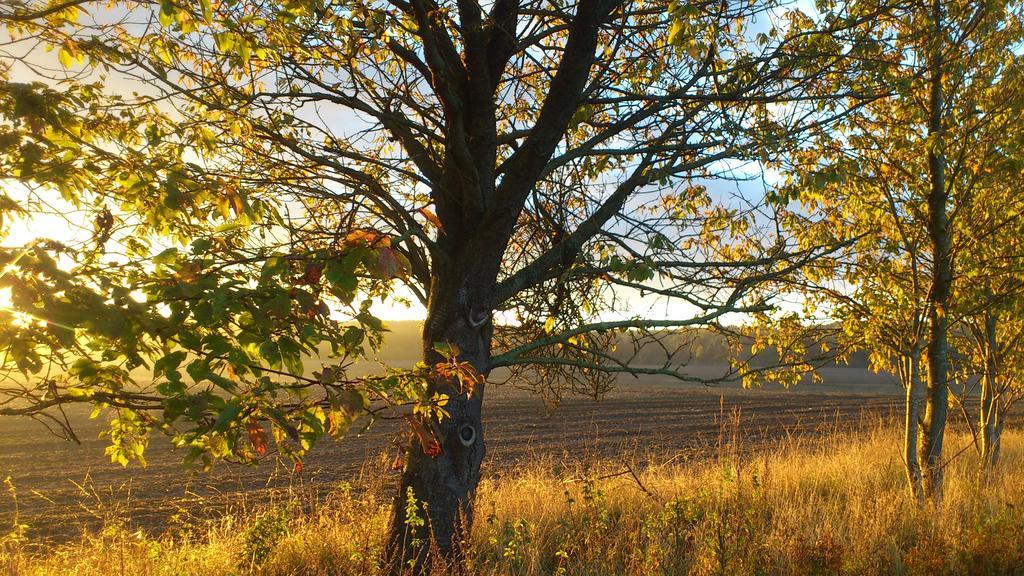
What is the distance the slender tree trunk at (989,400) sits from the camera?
753 centimetres

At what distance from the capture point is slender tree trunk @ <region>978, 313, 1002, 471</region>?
7.53 m

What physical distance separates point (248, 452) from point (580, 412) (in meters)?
24.1

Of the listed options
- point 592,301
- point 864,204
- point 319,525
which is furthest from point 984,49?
point 319,525

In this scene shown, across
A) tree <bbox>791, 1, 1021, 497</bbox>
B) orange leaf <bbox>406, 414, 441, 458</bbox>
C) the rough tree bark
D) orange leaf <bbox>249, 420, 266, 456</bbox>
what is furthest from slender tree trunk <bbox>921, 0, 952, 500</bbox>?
orange leaf <bbox>249, 420, 266, 456</bbox>

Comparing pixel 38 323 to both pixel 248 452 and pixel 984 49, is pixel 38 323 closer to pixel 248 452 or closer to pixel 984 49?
pixel 248 452

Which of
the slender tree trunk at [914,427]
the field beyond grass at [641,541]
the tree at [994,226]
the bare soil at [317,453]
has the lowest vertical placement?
the bare soil at [317,453]

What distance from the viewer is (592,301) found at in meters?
5.95

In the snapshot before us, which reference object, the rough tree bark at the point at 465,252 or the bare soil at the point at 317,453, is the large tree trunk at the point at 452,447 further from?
the bare soil at the point at 317,453

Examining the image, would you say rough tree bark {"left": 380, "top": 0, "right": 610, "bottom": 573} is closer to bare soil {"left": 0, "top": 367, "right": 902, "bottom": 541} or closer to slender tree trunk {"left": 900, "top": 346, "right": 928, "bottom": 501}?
bare soil {"left": 0, "top": 367, "right": 902, "bottom": 541}

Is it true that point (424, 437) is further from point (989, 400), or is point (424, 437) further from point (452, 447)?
point (989, 400)

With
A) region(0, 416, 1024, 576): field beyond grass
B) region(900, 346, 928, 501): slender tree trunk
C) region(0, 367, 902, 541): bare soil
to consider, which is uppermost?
region(900, 346, 928, 501): slender tree trunk

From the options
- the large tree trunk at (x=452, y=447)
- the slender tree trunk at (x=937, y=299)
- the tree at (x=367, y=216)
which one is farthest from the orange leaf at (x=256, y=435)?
the slender tree trunk at (x=937, y=299)

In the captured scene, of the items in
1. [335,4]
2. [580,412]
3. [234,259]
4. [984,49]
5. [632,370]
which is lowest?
[580,412]

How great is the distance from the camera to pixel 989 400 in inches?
333
